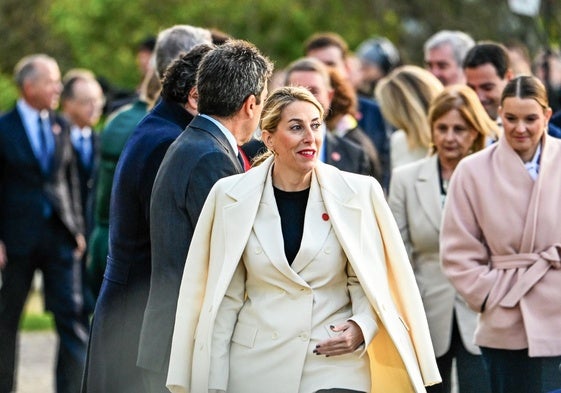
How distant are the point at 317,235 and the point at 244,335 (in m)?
0.52

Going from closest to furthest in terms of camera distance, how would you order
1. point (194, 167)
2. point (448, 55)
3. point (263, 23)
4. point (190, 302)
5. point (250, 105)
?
point (190, 302)
point (194, 167)
point (250, 105)
point (448, 55)
point (263, 23)

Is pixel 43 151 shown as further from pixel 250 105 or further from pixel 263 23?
pixel 263 23

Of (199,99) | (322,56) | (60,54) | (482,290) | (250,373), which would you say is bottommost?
(250,373)

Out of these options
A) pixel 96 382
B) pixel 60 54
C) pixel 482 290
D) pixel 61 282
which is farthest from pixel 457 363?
pixel 60 54

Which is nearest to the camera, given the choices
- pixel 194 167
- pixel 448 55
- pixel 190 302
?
pixel 190 302

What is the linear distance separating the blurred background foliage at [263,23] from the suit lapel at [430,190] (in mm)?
17747

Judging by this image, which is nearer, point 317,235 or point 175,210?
point 317,235

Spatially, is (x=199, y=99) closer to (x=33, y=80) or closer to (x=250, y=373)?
(x=250, y=373)

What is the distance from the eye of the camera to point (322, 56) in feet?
43.1

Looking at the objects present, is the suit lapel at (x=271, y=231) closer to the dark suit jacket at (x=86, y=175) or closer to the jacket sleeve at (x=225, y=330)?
the jacket sleeve at (x=225, y=330)

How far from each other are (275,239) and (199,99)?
0.96m

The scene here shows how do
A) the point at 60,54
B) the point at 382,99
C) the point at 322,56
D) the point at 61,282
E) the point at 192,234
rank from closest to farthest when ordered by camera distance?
the point at 192,234 < the point at 382,99 < the point at 61,282 < the point at 322,56 < the point at 60,54

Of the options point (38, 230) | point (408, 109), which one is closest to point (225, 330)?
point (408, 109)

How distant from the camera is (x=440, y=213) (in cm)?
906
